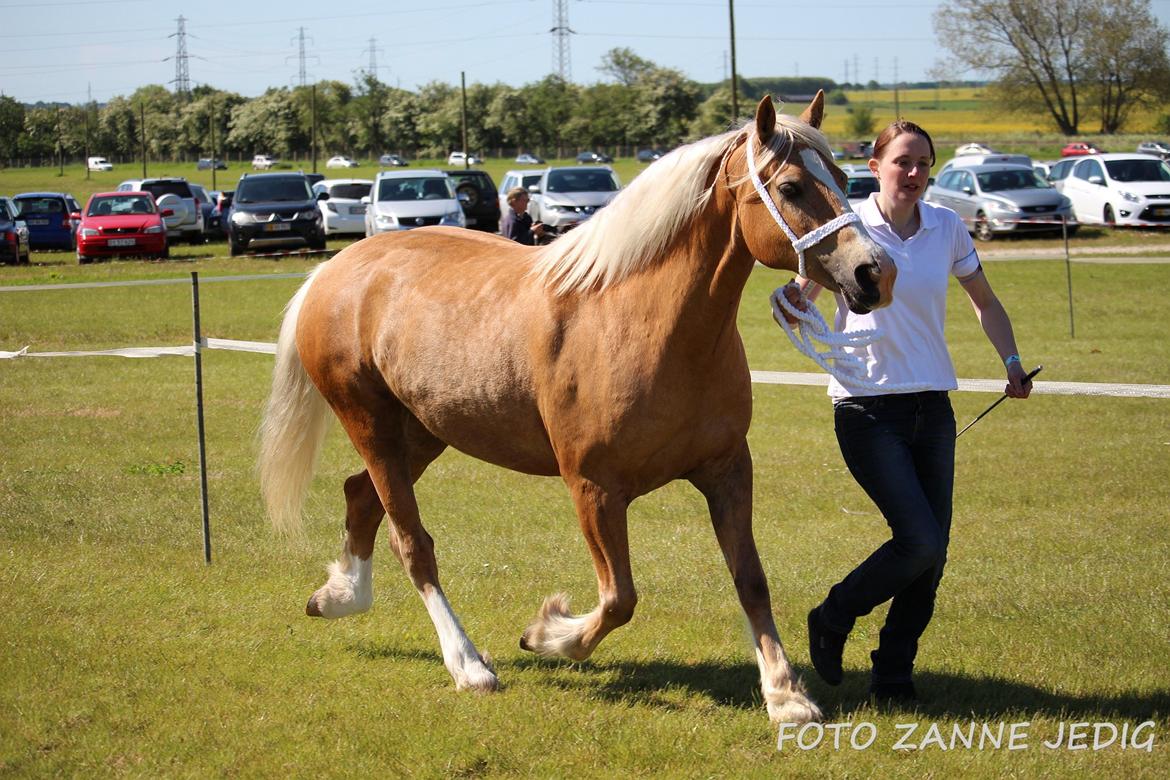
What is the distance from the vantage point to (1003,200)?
2750 cm

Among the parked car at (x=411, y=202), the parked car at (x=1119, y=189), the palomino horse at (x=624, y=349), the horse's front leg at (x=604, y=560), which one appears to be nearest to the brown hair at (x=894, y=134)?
the palomino horse at (x=624, y=349)

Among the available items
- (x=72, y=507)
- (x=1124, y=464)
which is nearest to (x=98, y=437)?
(x=72, y=507)

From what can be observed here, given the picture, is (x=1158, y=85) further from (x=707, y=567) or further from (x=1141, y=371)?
(x=707, y=567)

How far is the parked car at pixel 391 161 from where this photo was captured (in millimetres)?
96438

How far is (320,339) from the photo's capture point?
5789 mm

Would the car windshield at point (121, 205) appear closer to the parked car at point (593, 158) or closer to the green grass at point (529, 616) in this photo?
the green grass at point (529, 616)

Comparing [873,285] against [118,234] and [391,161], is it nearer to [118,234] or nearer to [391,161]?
[118,234]

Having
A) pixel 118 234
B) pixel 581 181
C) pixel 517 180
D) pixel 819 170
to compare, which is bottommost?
pixel 819 170

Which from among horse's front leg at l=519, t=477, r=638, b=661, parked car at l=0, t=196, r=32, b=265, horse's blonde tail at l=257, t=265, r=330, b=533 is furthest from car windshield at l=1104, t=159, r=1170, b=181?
horse's front leg at l=519, t=477, r=638, b=661

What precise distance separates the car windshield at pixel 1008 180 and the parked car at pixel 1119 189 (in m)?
1.03

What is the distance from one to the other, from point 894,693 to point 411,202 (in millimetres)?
24243

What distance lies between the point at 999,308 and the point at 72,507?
20.0ft

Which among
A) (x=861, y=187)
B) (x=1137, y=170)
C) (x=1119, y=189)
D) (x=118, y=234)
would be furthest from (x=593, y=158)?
(x=118, y=234)

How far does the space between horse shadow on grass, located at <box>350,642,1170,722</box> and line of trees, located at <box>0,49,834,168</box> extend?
3633 inches
